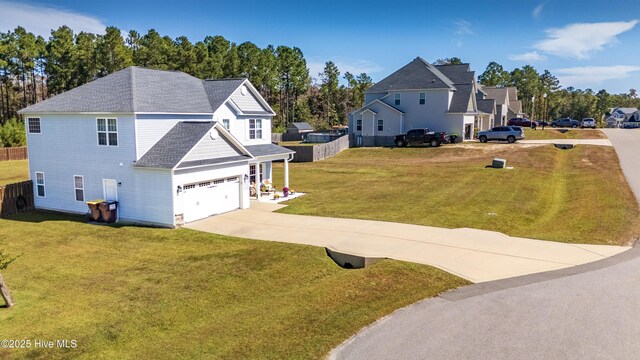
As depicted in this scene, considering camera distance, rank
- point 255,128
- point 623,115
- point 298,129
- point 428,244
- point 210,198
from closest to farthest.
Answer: point 428,244 → point 210,198 → point 255,128 → point 298,129 → point 623,115

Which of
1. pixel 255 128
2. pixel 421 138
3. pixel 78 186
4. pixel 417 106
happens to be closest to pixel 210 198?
pixel 78 186

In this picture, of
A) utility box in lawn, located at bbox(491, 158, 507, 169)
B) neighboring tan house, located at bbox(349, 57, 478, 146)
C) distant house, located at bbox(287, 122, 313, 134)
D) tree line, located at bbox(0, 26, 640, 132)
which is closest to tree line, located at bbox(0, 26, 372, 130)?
tree line, located at bbox(0, 26, 640, 132)

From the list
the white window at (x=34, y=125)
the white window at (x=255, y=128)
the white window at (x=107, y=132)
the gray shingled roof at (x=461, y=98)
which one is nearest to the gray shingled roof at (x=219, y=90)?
the white window at (x=255, y=128)

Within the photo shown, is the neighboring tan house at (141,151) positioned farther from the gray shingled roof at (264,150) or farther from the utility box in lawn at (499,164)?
the utility box in lawn at (499,164)

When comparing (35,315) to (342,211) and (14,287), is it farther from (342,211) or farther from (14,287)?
(342,211)

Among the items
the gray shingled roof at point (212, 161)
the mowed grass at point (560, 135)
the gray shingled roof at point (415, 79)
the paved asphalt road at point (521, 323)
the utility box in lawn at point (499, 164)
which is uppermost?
the gray shingled roof at point (415, 79)

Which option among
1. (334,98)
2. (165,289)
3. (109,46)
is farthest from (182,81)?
(334,98)

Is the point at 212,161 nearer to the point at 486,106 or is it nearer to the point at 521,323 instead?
the point at 521,323
